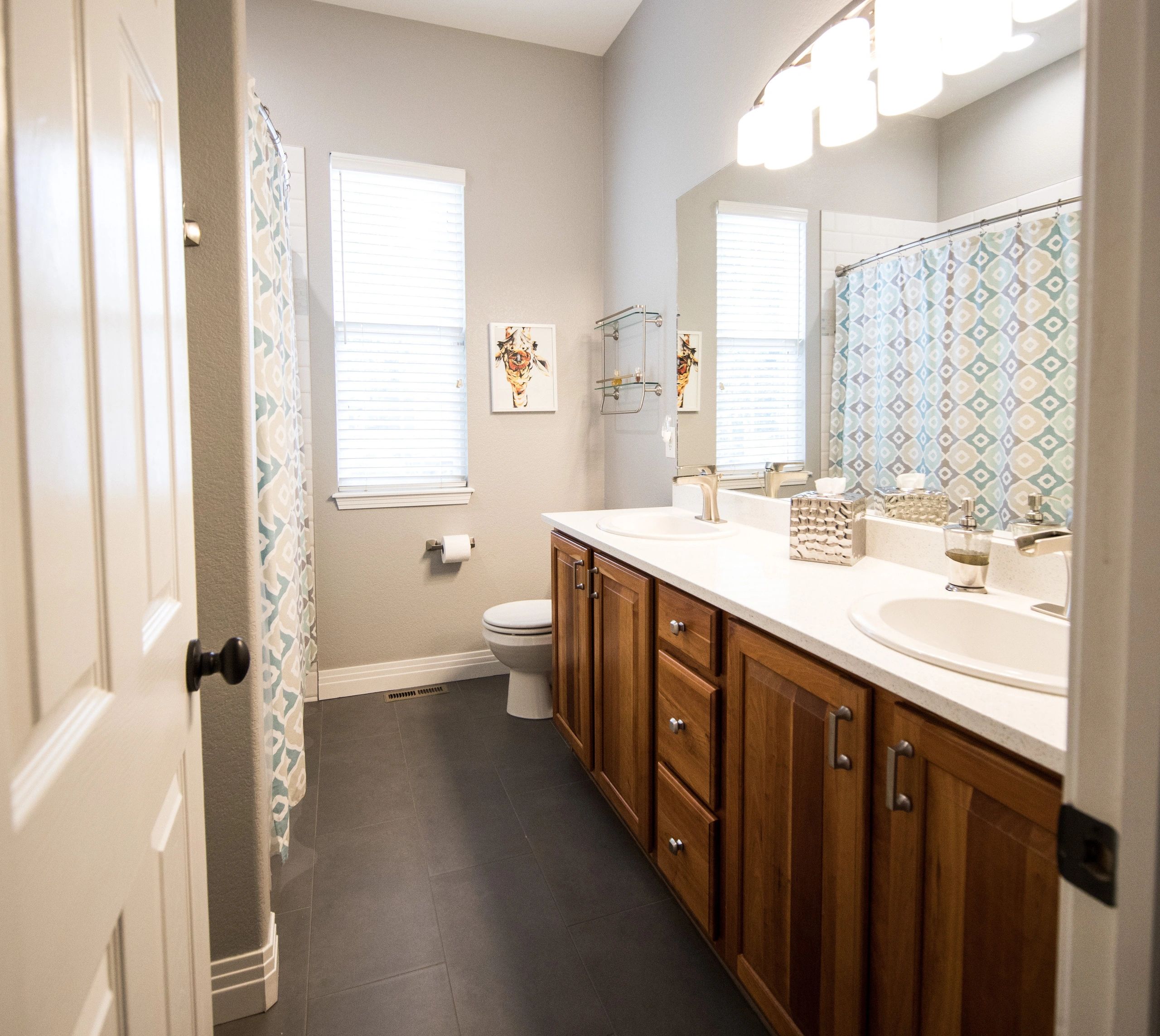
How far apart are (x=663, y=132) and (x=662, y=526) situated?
5.30ft

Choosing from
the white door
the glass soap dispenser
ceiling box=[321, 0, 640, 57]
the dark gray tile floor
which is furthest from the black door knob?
ceiling box=[321, 0, 640, 57]

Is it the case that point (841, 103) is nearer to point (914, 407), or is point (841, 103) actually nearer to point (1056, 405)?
point (914, 407)

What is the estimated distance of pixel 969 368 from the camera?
58.8 inches

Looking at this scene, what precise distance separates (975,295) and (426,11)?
2.72 meters

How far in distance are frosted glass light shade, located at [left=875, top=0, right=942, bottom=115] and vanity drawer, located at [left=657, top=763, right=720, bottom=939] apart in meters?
1.67

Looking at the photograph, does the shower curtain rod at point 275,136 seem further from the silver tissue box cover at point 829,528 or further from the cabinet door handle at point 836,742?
Answer: the cabinet door handle at point 836,742

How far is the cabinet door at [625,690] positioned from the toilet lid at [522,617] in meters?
0.65

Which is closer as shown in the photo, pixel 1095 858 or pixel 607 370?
pixel 1095 858

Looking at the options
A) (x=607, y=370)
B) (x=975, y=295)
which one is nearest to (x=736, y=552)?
(x=975, y=295)

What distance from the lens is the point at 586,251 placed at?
136 inches

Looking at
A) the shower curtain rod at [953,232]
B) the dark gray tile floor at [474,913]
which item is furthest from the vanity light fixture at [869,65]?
the dark gray tile floor at [474,913]

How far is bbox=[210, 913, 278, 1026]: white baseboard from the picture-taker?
1.47 meters

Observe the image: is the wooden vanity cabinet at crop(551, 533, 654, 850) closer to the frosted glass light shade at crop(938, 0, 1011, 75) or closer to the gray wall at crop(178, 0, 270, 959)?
the gray wall at crop(178, 0, 270, 959)

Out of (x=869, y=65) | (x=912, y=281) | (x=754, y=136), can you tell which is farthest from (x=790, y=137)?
(x=912, y=281)
